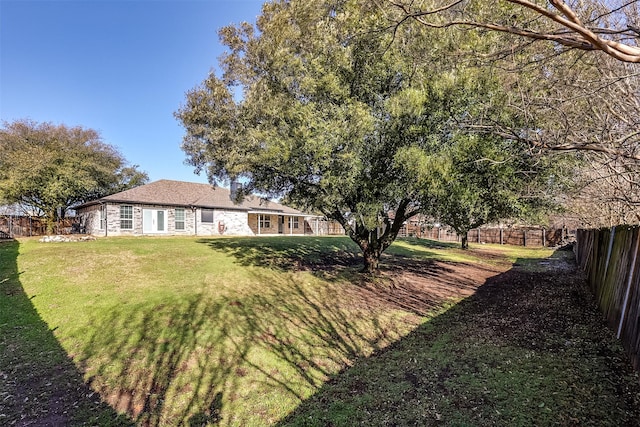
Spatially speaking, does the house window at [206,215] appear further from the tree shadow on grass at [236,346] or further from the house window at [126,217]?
the tree shadow on grass at [236,346]

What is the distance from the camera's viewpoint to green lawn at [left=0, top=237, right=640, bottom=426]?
4047 millimetres

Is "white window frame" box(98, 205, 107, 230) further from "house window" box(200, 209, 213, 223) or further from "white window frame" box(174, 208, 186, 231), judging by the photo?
"house window" box(200, 209, 213, 223)

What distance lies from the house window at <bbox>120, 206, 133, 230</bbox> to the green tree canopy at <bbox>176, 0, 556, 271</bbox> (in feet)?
44.9

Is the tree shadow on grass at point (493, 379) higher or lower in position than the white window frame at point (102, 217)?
lower

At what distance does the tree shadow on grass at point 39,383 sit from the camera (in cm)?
393

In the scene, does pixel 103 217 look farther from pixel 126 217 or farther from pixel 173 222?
pixel 173 222

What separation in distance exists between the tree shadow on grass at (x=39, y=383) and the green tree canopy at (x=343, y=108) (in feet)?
18.1

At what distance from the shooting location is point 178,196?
2309 centimetres

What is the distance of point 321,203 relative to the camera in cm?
870

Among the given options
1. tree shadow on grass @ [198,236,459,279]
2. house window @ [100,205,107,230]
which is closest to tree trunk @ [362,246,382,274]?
tree shadow on grass @ [198,236,459,279]

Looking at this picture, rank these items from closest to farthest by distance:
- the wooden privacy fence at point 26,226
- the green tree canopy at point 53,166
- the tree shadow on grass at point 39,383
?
the tree shadow on grass at point 39,383 < the green tree canopy at point 53,166 < the wooden privacy fence at point 26,226

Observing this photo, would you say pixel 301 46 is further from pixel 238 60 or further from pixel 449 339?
pixel 449 339

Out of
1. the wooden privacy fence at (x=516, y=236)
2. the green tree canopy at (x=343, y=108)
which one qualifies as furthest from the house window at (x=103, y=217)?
the wooden privacy fence at (x=516, y=236)

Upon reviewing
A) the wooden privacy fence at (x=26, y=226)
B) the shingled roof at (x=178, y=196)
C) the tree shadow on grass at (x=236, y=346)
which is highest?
the shingled roof at (x=178, y=196)
